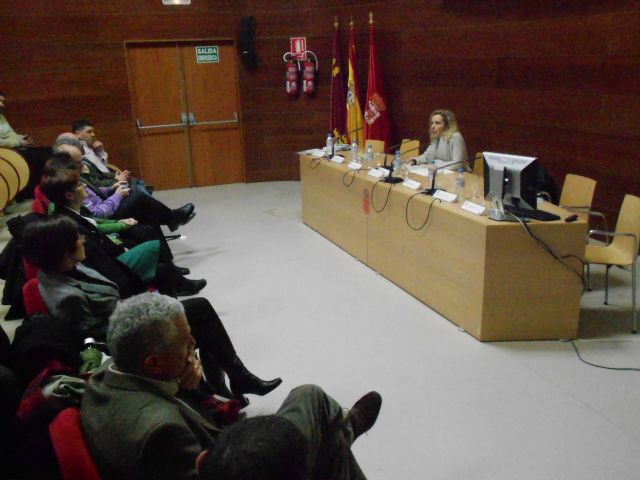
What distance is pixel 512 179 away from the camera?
3.17 metres

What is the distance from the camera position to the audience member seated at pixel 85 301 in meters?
2.28

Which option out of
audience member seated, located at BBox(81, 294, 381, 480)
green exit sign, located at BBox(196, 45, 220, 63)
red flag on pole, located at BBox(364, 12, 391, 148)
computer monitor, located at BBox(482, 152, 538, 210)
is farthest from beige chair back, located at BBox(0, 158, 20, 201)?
audience member seated, located at BBox(81, 294, 381, 480)

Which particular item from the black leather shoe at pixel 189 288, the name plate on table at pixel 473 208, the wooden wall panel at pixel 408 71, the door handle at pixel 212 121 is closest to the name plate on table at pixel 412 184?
the name plate on table at pixel 473 208

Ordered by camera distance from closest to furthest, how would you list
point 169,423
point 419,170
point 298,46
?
point 169,423 < point 419,170 < point 298,46

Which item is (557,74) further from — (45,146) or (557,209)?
(45,146)

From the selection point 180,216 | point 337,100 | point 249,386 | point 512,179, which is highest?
point 337,100

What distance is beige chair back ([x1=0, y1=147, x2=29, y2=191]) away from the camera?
5746mm

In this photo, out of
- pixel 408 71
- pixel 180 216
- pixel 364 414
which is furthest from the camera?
pixel 408 71

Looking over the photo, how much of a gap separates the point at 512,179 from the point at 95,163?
151 inches

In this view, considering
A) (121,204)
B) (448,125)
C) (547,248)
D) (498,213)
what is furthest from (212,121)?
(547,248)

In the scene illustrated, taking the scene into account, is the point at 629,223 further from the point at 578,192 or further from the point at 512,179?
the point at 512,179

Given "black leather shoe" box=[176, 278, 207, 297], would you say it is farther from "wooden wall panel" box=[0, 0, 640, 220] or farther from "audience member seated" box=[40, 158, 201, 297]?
"wooden wall panel" box=[0, 0, 640, 220]

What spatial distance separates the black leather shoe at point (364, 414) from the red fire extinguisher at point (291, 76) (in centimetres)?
621

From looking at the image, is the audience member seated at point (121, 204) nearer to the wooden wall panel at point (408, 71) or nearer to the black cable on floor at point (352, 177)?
the black cable on floor at point (352, 177)
